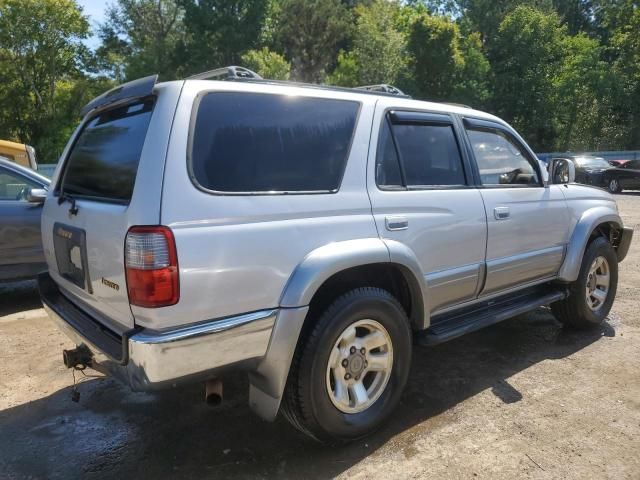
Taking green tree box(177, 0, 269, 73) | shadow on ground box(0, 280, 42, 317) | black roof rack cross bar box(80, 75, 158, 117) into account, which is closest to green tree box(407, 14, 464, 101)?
green tree box(177, 0, 269, 73)

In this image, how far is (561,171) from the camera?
14.5 feet

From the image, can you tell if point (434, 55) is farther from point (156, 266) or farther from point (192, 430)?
point (156, 266)

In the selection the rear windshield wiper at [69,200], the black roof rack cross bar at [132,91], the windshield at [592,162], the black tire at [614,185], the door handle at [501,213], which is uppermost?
the black roof rack cross bar at [132,91]

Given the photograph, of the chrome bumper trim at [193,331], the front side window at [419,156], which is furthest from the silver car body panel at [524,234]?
the chrome bumper trim at [193,331]

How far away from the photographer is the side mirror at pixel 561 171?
440 centimetres

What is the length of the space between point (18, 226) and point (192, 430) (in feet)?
11.9

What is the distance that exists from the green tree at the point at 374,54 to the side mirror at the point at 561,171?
28668 millimetres

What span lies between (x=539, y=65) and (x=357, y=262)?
3258 centimetres

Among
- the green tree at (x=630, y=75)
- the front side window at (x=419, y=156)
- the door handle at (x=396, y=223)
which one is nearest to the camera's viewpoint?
the door handle at (x=396, y=223)

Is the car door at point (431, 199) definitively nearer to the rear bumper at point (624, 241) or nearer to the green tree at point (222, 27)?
the rear bumper at point (624, 241)

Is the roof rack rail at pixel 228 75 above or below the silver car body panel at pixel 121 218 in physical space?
above

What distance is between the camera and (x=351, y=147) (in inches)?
117

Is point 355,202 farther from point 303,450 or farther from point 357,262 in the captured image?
point 303,450

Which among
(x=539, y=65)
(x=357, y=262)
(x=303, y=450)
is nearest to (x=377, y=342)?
(x=357, y=262)
